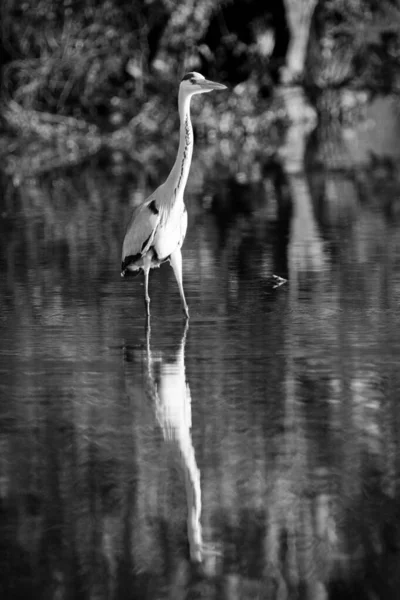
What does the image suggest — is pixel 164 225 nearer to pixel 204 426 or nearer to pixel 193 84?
pixel 193 84

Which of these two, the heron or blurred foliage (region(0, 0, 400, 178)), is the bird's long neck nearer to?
the heron

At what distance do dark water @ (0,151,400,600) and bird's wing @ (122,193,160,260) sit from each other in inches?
18.5

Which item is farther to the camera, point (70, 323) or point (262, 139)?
point (262, 139)

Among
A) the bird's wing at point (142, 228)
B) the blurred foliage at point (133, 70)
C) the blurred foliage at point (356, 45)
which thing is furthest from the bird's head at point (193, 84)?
the blurred foliage at point (356, 45)

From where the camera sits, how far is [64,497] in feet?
19.6

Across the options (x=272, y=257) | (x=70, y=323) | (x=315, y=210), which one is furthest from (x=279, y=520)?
(x=315, y=210)

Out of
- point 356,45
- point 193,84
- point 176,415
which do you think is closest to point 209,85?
point 193,84

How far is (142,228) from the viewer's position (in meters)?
10.1

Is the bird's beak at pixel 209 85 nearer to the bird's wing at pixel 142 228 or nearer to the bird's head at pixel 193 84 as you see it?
the bird's head at pixel 193 84

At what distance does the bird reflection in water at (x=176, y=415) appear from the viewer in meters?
5.72

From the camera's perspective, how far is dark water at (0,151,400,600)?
203 inches

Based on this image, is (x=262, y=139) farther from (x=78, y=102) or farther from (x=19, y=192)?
(x=19, y=192)

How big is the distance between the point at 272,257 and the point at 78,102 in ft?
72.8

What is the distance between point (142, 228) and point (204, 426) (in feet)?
10.6
